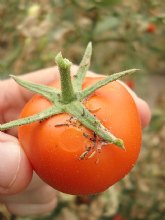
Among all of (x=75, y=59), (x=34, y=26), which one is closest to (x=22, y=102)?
(x=34, y=26)

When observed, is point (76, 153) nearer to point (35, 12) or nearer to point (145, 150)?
point (35, 12)

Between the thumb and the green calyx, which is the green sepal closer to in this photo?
the green calyx

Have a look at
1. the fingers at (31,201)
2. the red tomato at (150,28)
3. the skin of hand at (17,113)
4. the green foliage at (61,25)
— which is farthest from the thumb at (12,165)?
the red tomato at (150,28)

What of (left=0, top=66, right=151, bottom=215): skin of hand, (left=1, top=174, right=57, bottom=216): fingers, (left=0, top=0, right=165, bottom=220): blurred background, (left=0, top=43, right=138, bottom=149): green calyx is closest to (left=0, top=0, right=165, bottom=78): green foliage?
A: (left=0, top=0, right=165, bottom=220): blurred background

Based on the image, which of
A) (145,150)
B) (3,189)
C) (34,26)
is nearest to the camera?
(3,189)

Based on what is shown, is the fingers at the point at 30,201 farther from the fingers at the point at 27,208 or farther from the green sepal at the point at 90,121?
the green sepal at the point at 90,121

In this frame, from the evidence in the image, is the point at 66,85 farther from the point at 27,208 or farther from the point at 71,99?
the point at 27,208
